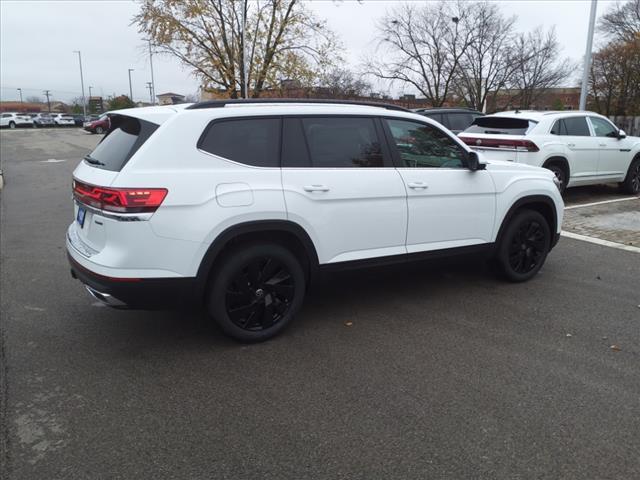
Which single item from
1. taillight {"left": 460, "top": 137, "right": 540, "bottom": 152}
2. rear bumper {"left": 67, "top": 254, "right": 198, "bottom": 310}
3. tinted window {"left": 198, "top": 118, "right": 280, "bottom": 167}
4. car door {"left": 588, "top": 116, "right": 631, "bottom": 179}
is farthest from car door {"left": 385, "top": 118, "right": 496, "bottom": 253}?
car door {"left": 588, "top": 116, "right": 631, "bottom": 179}

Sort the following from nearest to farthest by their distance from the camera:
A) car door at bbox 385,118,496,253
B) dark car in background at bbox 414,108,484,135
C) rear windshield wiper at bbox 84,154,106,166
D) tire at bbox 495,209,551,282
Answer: rear windshield wiper at bbox 84,154,106,166 < car door at bbox 385,118,496,253 < tire at bbox 495,209,551,282 < dark car in background at bbox 414,108,484,135

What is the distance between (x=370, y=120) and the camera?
440cm

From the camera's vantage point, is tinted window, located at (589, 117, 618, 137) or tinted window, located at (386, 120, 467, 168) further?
tinted window, located at (589, 117, 618, 137)

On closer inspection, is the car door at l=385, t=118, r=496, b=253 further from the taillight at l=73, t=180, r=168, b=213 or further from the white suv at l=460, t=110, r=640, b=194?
the white suv at l=460, t=110, r=640, b=194

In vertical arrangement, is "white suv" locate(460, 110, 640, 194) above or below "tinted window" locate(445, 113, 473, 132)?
below

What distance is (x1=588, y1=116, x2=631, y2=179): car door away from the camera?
9.98 m

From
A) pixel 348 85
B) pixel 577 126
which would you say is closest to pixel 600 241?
pixel 577 126

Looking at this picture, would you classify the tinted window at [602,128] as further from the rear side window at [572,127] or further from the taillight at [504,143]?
the taillight at [504,143]

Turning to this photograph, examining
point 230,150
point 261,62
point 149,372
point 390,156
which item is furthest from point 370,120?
point 261,62

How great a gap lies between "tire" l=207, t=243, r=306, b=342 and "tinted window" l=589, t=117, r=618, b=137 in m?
8.35

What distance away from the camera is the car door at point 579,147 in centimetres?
939

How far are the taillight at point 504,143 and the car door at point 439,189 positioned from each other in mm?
4413

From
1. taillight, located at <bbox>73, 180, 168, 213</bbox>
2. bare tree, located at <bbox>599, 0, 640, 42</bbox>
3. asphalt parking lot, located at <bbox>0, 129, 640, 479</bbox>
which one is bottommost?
asphalt parking lot, located at <bbox>0, 129, 640, 479</bbox>

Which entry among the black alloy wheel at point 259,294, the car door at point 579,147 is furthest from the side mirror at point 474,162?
the car door at point 579,147
